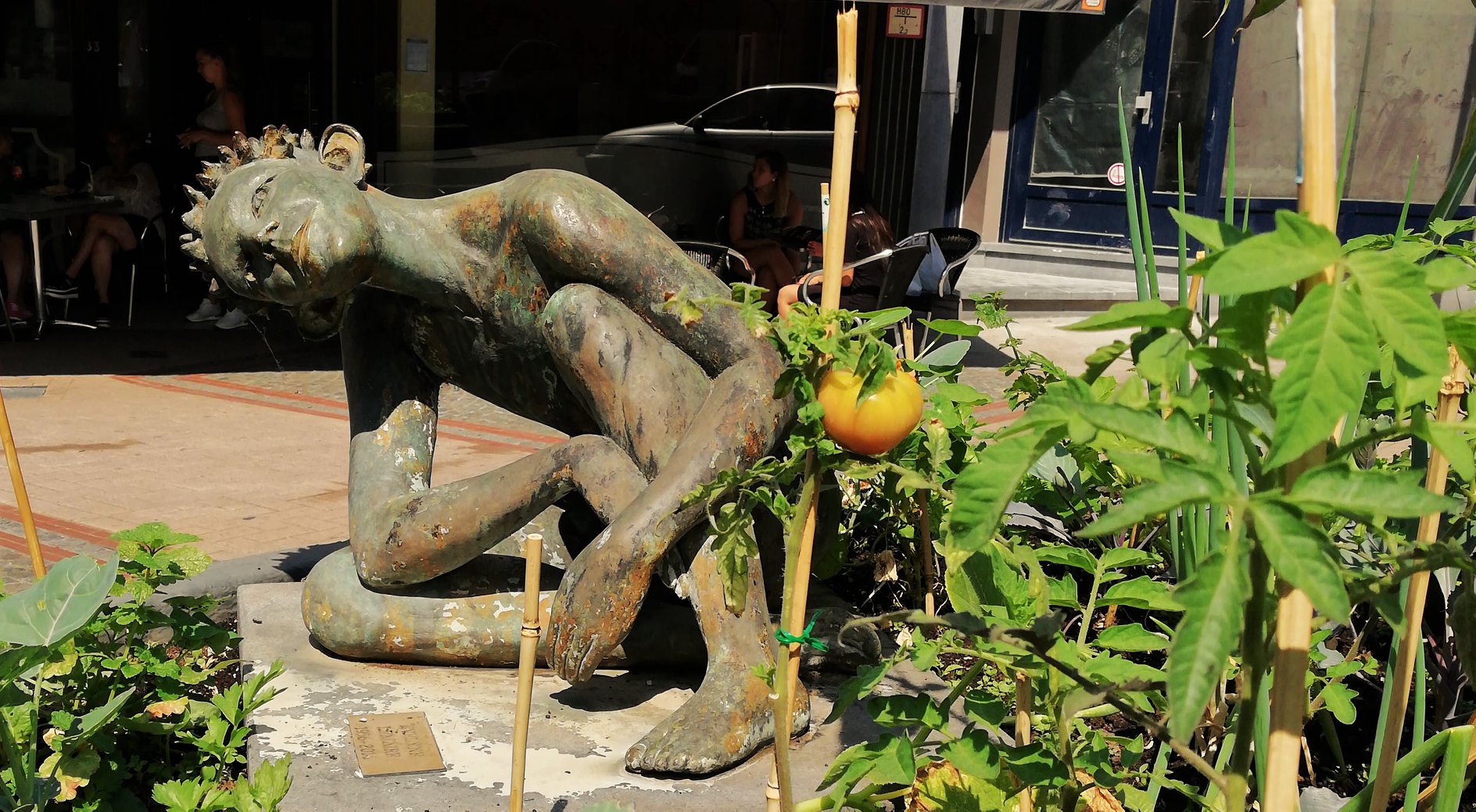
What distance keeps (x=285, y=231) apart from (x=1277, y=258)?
79.4 inches

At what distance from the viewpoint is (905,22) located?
409 inches

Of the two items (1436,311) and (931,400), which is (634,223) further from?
(1436,311)

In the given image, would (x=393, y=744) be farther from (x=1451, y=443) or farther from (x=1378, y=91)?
(x=1378, y=91)

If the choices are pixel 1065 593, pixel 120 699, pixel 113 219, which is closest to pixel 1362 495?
pixel 1065 593

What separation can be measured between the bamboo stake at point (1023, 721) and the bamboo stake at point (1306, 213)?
69 cm

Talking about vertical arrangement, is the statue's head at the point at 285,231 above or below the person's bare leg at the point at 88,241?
above

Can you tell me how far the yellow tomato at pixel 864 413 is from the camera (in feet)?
5.39

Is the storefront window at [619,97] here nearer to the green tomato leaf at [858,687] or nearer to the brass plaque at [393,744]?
the brass plaque at [393,744]

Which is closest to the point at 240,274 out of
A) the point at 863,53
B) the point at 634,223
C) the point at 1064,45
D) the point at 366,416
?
the point at 366,416

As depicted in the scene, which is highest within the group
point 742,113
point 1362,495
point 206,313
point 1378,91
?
point 1378,91

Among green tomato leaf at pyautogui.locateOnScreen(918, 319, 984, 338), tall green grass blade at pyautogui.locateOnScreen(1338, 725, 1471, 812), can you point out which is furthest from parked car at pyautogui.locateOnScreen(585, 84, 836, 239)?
tall green grass blade at pyautogui.locateOnScreen(1338, 725, 1471, 812)

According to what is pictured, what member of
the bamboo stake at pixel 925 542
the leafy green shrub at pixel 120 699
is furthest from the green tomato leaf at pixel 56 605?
the bamboo stake at pixel 925 542

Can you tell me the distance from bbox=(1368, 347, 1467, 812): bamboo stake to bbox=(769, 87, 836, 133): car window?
30.2 feet

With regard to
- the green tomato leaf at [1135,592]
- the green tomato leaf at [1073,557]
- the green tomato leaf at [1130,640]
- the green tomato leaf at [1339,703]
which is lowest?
the green tomato leaf at [1339,703]
